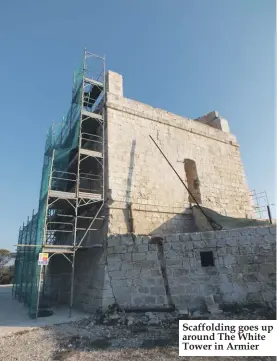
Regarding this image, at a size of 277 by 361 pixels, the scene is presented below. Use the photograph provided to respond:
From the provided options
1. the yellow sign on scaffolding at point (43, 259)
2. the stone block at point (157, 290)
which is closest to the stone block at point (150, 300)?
the stone block at point (157, 290)

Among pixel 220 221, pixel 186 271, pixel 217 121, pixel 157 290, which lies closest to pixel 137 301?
pixel 157 290

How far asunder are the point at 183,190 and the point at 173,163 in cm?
131

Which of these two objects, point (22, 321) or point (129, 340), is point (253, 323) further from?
point (22, 321)

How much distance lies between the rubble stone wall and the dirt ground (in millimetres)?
1412

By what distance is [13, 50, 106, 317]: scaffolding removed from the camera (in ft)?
28.9

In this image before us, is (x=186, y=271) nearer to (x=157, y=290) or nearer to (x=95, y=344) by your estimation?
(x=157, y=290)

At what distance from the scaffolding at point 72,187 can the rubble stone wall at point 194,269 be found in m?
1.71

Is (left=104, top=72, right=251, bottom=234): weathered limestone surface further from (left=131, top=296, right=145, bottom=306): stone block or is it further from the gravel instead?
the gravel

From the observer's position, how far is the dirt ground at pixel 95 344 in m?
4.53

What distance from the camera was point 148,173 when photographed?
34.6ft
